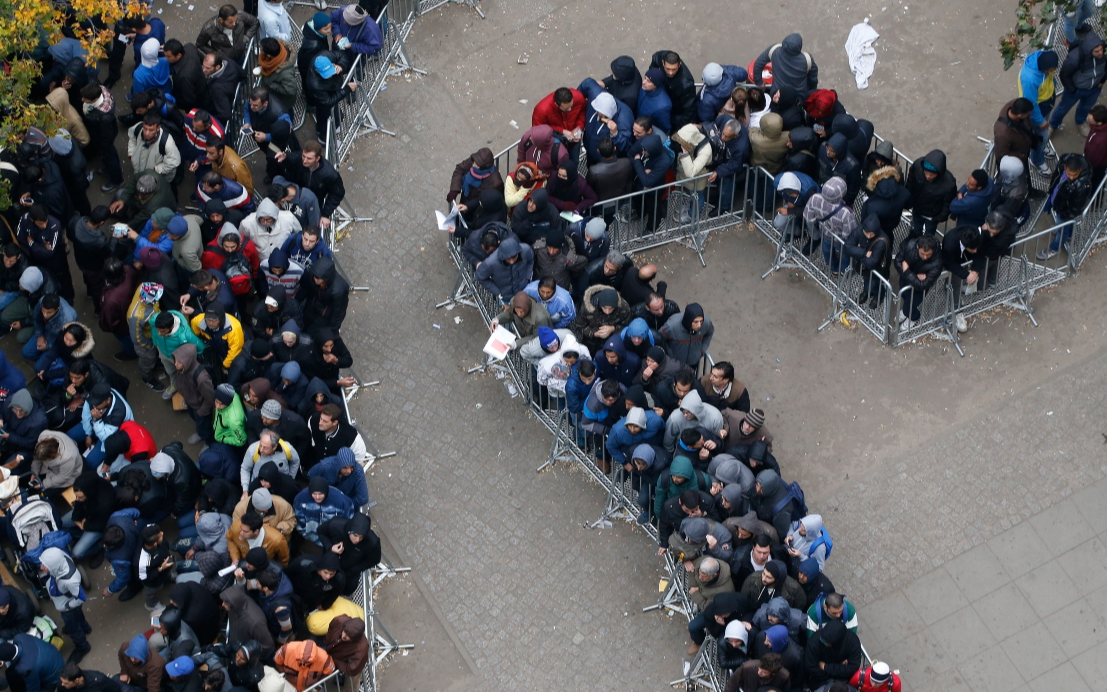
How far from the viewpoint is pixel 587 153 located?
19.9m

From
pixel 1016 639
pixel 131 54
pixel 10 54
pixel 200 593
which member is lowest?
pixel 1016 639

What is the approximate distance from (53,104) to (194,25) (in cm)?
339

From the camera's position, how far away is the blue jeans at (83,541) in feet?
57.0

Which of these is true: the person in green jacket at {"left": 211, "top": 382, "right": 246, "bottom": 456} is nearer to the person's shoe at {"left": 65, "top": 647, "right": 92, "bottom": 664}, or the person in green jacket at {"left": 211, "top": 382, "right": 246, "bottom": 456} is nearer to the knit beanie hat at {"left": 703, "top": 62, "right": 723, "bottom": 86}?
the person's shoe at {"left": 65, "top": 647, "right": 92, "bottom": 664}

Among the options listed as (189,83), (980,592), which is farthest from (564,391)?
(189,83)

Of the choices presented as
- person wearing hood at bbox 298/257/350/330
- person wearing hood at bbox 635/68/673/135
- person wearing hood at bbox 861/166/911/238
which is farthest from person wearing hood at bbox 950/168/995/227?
person wearing hood at bbox 298/257/350/330

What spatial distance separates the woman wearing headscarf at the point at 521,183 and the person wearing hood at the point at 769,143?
254cm

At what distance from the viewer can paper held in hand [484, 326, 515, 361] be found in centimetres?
1794

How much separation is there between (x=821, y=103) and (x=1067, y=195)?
3.09 meters

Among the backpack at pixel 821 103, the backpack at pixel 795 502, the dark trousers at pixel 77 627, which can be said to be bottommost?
the dark trousers at pixel 77 627

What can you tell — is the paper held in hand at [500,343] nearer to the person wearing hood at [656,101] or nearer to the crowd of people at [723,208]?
the crowd of people at [723,208]

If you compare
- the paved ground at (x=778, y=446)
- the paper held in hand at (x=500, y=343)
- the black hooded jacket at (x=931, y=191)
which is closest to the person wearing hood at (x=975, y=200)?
the black hooded jacket at (x=931, y=191)

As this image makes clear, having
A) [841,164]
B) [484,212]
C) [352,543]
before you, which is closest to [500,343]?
[484,212]

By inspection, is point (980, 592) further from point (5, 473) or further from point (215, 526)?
point (5, 473)
